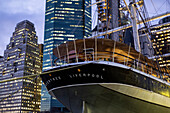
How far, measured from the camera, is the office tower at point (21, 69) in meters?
125

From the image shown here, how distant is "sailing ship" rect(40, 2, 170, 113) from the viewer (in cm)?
1263

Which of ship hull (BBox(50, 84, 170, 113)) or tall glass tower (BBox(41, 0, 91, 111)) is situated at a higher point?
tall glass tower (BBox(41, 0, 91, 111))

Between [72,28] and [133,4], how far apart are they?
103085 millimetres

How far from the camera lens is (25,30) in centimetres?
14950

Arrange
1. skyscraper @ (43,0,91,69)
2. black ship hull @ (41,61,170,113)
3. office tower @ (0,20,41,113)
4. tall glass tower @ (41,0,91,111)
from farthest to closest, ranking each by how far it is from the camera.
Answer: skyscraper @ (43,0,91,69)
tall glass tower @ (41,0,91,111)
office tower @ (0,20,41,113)
black ship hull @ (41,61,170,113)

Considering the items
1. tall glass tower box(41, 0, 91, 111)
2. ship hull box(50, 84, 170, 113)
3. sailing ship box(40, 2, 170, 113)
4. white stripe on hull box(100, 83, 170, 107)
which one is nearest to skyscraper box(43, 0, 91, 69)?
tall glass tower box(41, 0, 91, 111)

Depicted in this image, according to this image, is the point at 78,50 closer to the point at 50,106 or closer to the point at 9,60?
the point at 50,106

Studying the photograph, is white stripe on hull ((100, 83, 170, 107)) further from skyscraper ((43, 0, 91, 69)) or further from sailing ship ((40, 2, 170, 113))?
skyscraper ((43, 0, 91, 69))

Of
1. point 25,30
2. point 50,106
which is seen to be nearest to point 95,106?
point 50,106

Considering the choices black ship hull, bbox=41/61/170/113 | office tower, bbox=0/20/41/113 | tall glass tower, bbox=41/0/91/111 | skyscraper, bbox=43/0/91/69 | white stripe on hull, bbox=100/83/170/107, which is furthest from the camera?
skyscraper, bbox=43/0/91/69

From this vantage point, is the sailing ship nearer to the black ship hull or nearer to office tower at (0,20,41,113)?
the black ship hull

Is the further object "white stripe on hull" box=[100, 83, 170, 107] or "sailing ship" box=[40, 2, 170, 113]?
"white stripe on hull" box=[100, 83, 170, 107]

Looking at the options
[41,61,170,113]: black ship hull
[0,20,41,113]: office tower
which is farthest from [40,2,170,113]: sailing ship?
[0,20,41,113]: office tower

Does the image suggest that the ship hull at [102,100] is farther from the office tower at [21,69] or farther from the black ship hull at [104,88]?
the office tower at [21,69]
